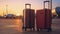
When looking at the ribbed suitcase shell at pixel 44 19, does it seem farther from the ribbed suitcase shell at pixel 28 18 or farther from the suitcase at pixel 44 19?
the ribbed suitcase shell at pixel 28 18

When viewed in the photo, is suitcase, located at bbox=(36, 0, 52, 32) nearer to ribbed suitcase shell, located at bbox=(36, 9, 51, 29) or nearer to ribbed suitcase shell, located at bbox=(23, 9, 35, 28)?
ribbed suitcase shell, located at bbox=(36, 9, 51, 29)

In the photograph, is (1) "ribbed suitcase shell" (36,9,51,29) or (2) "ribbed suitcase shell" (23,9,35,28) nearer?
(1) "ribbed suitcase shell" (36,9,51,29)

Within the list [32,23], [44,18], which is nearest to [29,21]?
[32,23]

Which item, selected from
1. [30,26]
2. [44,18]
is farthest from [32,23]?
[44,18]

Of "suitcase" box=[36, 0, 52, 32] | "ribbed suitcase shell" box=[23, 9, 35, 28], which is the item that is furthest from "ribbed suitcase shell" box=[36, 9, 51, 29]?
"ribbed suitcase shell" box=[23, 9, 35, 28]

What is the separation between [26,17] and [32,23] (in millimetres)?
722

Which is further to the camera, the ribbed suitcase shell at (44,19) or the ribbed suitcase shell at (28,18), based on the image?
the ribbed suitcase shell at (28,18)

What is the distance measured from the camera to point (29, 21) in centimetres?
1923

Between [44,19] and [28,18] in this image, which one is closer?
[44,19]

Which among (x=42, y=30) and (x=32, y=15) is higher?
(x=32, y=15)

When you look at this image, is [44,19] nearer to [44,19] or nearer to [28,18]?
[44,19]

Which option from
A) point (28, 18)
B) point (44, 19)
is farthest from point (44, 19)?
point (28, 18)

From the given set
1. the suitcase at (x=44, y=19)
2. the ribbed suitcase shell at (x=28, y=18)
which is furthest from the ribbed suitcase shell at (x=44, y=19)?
the ribbed suitcase shell at (x=28, y=18)

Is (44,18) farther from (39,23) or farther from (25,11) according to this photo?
(25,11)
